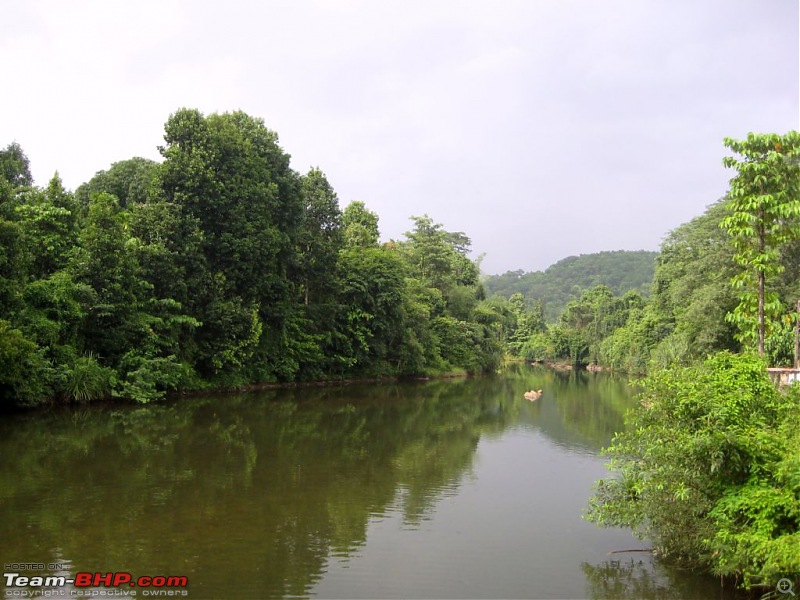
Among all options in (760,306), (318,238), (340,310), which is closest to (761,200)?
(760,306)

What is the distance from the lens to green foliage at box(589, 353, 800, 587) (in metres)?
6.21

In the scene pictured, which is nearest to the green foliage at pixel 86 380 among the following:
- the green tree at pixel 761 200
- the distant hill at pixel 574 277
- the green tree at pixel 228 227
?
the green tree at pixel 228 227

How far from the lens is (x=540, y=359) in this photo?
81125 millimetres

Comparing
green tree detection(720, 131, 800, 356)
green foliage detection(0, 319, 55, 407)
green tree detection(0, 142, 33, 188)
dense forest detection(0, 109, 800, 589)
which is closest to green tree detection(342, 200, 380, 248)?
dense forest detection(0, 109, 800, 589)

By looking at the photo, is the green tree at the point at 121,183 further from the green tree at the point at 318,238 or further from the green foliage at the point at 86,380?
the green foliage at the point at 86,380

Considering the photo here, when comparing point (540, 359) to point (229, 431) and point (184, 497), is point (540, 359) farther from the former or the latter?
point (184, 497)

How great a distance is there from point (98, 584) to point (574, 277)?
531ft

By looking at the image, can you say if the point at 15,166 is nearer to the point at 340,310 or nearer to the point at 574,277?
the point at 340,310

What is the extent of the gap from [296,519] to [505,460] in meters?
7.41

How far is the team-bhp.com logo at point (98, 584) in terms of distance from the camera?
268 inches

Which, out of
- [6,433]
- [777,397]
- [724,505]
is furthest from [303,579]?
[6,433]

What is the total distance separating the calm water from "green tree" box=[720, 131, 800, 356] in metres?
5.57

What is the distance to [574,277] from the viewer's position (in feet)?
529

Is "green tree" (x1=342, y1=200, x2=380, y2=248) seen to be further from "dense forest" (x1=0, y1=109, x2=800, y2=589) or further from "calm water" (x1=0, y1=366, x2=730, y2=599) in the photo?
"calm water" (x1=0, y1=366, x2=730, y2=599)
